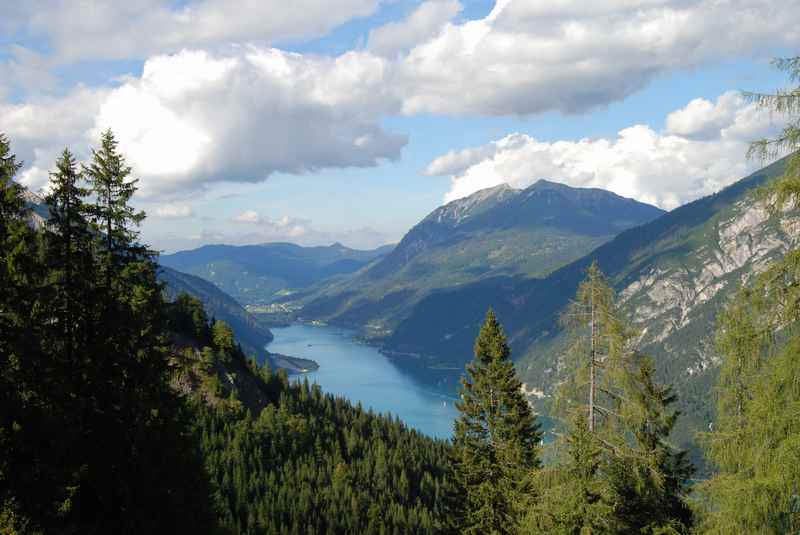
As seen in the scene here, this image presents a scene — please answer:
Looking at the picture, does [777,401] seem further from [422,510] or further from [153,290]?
[422,510]

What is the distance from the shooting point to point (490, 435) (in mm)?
37844

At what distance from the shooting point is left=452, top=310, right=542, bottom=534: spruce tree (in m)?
35.2

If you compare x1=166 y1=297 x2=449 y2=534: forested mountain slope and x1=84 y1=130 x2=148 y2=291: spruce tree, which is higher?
x1=84 y1=130 x2=148 y2=291: spruce tree

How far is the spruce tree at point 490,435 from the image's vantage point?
3516cm

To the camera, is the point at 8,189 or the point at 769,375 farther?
the point at 8,189

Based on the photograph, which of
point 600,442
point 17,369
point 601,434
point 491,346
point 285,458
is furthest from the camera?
point 285,458

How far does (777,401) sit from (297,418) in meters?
108

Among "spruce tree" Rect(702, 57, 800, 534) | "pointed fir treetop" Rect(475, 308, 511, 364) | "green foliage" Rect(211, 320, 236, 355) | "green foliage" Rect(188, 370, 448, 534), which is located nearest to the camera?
"spruce tree" Rect(702, 57, 800, 534)

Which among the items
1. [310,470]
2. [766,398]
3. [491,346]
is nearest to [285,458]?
[310,470]

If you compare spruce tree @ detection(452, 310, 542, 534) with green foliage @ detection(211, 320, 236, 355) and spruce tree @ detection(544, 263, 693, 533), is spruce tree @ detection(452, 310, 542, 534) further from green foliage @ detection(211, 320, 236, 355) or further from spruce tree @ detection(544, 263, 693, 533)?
green foliage @ detection(211, 320, 236, 355)

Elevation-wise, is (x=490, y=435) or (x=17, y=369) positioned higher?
(x=17, y=369)

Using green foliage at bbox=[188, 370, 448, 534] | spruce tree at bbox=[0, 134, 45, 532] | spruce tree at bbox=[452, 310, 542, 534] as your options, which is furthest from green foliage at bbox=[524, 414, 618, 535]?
green foliage at bbox=[188, 370, 448, 534]

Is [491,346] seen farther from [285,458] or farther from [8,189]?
[285,458]

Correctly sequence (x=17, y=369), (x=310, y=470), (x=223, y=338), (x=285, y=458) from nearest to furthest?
(x=17, y=369), (x=310, y=470), (x=285, y=458), (x=223, y=338)
